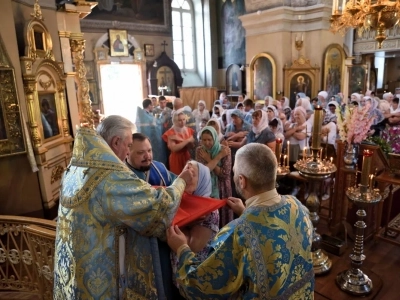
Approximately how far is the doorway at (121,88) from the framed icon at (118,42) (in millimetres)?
605

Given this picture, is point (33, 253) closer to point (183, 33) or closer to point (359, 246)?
point (359, 246)

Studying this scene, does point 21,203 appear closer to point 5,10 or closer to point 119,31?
point 5,10

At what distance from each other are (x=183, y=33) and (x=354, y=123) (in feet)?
49.7

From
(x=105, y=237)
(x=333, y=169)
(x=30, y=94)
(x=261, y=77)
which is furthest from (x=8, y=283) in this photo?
(x=261, y=77)

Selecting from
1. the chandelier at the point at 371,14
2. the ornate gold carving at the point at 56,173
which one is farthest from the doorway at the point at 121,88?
the chandelier at the point at 371,14

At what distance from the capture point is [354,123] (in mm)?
3389

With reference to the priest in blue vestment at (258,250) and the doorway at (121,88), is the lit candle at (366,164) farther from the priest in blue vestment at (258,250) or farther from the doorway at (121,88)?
the doorway at (121,88)

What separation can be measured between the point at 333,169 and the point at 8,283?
3073 mm

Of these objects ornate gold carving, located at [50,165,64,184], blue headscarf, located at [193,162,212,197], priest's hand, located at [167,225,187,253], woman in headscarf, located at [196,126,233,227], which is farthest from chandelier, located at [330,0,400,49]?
ornate gold carving, located at [50,165,64,184]

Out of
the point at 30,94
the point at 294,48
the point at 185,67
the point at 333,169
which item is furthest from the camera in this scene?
the point at 185,67

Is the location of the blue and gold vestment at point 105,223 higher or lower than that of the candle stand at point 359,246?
higher

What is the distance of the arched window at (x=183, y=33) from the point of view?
16.8 m

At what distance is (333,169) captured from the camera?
2994mm

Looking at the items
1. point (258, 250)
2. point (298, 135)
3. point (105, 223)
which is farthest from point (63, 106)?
point (258, 250)
